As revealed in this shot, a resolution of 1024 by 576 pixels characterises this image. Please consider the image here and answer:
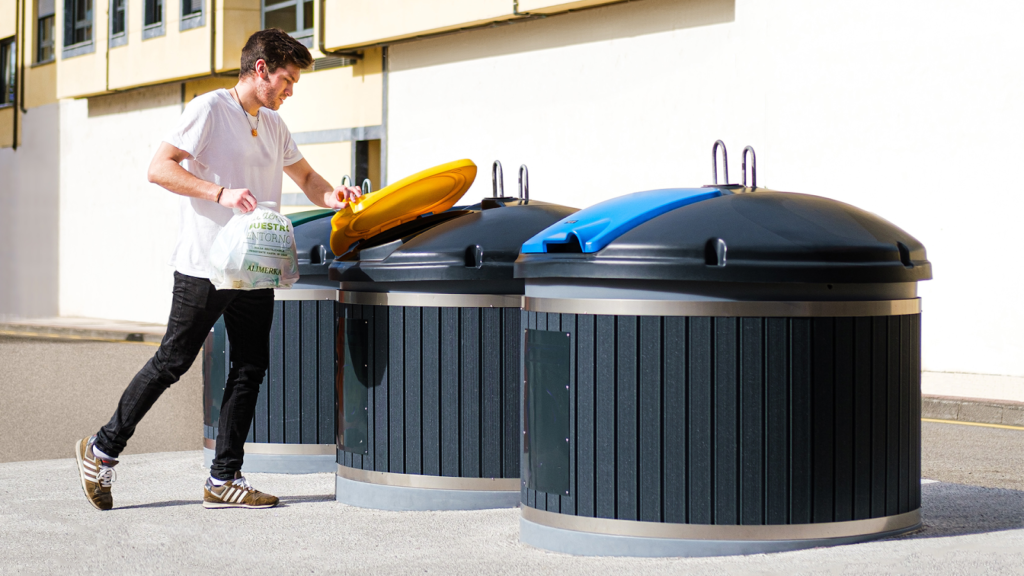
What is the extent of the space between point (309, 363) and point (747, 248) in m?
2.59

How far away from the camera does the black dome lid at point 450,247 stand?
15.8 ft

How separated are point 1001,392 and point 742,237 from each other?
709 cm

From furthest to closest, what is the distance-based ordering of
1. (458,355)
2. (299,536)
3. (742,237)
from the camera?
(458,355), (299,536), (742,237)

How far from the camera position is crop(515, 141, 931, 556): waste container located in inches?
152

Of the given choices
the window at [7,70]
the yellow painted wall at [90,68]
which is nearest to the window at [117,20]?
the yellow painted wall at [90,68]

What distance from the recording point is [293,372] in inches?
229

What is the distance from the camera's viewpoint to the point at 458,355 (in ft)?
15.9

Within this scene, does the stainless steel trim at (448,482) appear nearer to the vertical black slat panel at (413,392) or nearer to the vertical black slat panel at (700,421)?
the vertical black slat panel at (413,392)

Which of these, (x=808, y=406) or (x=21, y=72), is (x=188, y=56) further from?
(x=808, y=406)

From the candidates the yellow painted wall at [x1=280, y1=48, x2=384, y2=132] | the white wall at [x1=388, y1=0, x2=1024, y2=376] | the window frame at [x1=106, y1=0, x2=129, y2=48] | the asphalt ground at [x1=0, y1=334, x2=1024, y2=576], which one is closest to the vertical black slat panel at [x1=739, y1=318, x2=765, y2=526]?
the asphalt ground at [x1=0, y1=334, x2=1024, y2=576]

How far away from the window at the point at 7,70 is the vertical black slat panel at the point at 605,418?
26.6 m

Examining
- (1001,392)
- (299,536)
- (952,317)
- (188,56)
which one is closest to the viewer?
(299,536)

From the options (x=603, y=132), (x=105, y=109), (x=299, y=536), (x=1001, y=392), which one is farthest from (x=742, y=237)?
(x=105, y=109)

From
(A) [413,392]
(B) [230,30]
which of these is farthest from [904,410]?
(B) [230,30]
